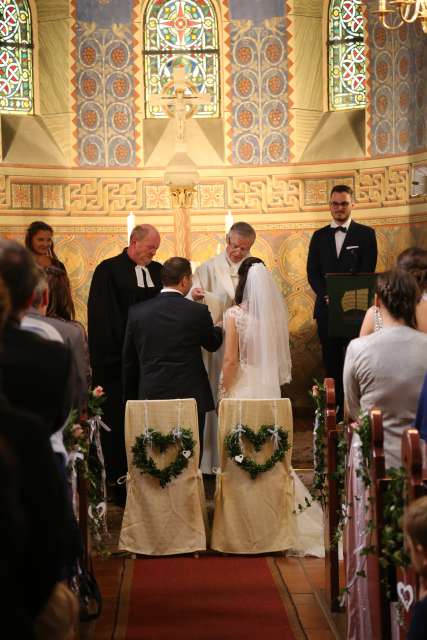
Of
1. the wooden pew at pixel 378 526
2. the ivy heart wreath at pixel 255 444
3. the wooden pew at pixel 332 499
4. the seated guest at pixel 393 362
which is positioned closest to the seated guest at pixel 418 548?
the wooden pew at pixel 378 526

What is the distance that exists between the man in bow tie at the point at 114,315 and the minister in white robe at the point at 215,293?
420mm

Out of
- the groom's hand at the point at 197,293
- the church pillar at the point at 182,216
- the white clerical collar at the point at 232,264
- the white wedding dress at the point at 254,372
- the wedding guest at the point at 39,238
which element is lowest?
the white wedding dress at the point at 254,372

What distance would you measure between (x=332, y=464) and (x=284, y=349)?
221 centimetres

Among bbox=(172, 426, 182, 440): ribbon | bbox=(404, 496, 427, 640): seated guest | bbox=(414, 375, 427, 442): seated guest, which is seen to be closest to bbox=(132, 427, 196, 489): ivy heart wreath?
bbox=(172, 426, 182, 440): ribbon

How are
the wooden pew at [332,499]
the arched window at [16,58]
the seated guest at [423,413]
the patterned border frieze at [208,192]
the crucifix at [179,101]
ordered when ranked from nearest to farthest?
the seated guest at [423,413] < the wooden pew at [332,499] < the crucifix at [179,101] < the patterned border frieze at [208,192] < the arched window at [16,58]

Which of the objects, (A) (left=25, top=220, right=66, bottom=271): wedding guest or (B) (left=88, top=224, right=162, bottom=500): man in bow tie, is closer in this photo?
(B) (left=88, top=224, right=162, bottom=500): man in bow tie

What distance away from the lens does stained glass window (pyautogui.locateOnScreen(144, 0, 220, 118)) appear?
42.0 ft

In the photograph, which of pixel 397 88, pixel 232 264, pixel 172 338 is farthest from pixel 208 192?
pixel 172 338

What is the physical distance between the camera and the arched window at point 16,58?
12484 millimetres

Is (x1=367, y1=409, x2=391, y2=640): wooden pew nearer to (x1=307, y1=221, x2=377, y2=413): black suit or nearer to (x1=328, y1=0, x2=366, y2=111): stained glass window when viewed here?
(x1=307, y1=221, x2=377, y2=413): black suit

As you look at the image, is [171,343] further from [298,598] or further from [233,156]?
[233,156]

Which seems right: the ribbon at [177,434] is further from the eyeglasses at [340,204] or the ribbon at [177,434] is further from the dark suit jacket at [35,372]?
the eyeglasses at [340,204]

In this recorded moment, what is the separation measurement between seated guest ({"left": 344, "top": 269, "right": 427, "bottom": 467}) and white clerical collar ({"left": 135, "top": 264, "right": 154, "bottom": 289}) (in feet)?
12.6

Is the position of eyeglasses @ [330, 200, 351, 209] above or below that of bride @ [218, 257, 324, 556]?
above
